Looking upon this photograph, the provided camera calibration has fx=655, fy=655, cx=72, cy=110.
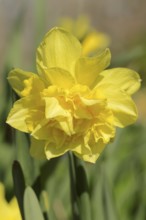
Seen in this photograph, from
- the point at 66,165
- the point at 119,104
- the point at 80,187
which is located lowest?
the point at 66,165

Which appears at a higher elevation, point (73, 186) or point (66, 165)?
point (73, 186)

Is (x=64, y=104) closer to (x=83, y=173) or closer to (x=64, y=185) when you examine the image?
(x=83, y=173)

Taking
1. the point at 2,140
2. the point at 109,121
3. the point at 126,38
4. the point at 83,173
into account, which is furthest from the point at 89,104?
the point at 126,38

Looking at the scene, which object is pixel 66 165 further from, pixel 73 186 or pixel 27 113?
pixel 27 113

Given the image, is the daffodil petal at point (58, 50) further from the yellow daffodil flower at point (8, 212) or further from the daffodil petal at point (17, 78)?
the yellow daffodil flower at point (8, 212)

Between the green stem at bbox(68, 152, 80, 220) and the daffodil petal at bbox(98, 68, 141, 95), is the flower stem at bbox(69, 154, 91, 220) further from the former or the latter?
the daffodil petal at bbox(98, 68, 141, 95)

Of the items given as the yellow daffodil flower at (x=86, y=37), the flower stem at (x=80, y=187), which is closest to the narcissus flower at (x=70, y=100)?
the flower stem at (x=80, y=187)

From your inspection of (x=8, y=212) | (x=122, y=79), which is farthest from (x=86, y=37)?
(x=122, y=79)
